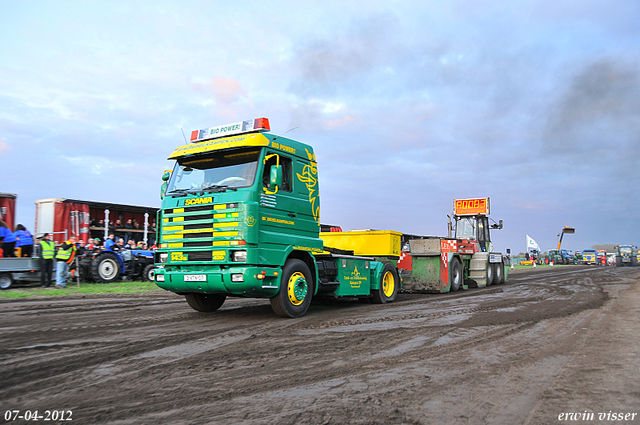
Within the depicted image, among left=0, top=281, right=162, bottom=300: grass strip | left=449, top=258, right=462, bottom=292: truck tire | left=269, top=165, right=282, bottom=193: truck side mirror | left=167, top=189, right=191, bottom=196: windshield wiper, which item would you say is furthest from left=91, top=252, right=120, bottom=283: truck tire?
left=449, top=258, right=462, bottom=292: truck tire

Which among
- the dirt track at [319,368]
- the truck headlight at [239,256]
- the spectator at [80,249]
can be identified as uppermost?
the spectator at [80,249]

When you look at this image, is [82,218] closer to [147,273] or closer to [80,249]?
[80,249]

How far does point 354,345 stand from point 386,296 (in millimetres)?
6044

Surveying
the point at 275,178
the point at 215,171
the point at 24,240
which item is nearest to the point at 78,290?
the point at 24,240

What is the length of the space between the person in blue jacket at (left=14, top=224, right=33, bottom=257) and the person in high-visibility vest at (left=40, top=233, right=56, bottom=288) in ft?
2.06

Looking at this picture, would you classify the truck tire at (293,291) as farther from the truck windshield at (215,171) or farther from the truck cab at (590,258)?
the truck cab at (590,258)

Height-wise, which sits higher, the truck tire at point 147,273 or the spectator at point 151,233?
the spectator at point 151,233

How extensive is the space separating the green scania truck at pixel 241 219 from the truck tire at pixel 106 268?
9.33 metres

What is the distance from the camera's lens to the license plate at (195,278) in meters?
7.71

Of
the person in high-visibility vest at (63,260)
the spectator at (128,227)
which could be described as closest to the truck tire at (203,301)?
the person in high-visibility vest at (63,260)

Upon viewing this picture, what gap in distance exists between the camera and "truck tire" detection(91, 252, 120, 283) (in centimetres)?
1625

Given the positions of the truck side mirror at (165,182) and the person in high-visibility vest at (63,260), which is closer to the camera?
the truck side mirror at (165,182)

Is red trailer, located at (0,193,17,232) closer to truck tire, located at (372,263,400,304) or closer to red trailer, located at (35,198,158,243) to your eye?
red trailer, located at (35,198,158,243)

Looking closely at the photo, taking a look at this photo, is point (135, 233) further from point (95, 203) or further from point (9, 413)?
point (9, 413)
